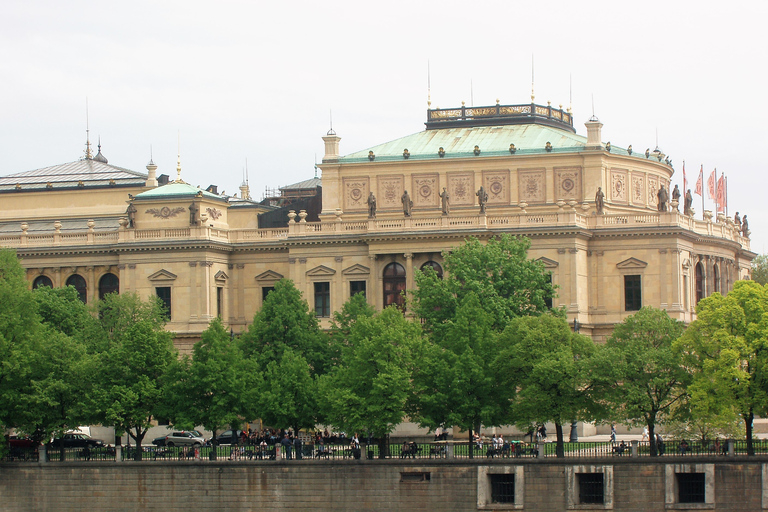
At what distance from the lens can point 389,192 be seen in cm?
10812

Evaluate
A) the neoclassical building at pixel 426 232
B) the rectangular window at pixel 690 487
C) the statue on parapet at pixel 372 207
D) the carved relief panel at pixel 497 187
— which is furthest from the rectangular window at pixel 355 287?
the rectangular window at pixel 690 487

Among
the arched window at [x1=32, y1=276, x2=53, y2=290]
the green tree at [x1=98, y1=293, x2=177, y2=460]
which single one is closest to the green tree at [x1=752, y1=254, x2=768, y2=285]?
the arched window at [x1=32, y1=276, x2=53, y2=290]

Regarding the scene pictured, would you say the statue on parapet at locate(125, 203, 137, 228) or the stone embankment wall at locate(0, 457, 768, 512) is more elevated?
the statue on parapet at locate(125, 203, 137, 228)

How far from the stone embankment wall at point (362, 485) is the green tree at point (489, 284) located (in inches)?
591

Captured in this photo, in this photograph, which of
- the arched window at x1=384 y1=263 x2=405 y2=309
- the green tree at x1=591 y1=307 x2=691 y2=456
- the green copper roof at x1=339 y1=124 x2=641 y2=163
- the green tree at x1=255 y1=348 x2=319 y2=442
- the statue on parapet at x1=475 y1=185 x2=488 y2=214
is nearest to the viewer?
the green tree at x1=591 y1=307 x2=691 y2=456

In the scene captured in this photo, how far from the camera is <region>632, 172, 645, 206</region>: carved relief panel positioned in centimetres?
10800

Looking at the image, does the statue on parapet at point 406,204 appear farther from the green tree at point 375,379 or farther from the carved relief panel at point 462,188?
the green tree at point 375,379

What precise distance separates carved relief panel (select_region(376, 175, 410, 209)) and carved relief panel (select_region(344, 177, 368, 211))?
38.2 inches

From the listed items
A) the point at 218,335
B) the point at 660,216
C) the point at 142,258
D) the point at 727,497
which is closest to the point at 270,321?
the point at 218,335

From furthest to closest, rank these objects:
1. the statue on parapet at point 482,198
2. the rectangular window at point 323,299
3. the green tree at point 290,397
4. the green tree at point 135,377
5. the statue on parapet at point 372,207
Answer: the rectangular window at point 323,299
the statue on parapet at point 372,207
the statue on parapet at point 482,198
the green tree at point 290,397
the green tree at point 135,377

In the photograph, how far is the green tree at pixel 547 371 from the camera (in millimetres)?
78875

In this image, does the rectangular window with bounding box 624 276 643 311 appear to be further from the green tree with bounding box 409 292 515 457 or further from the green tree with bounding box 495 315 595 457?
the green tree with bounding box 409 292 515 457

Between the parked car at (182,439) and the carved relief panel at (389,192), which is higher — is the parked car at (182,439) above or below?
below

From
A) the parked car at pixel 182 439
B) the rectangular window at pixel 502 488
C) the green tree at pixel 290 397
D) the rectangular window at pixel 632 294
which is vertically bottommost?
the rectangular window at pixel 502 488
